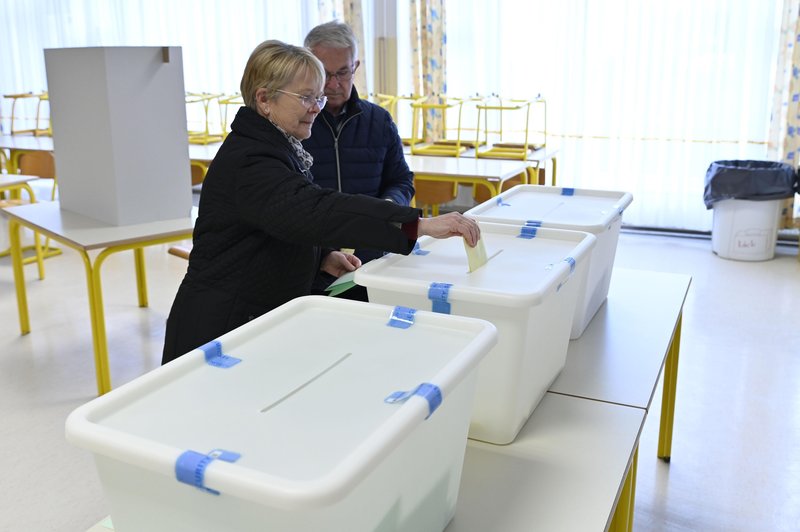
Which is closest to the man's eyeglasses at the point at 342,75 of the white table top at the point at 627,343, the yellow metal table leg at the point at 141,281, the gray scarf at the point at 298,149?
the gray scarf at the point at 298,149

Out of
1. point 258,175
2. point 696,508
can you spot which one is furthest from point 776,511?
point 258,175

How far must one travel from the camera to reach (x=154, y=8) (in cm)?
727

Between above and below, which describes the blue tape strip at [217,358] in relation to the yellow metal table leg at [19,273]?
above

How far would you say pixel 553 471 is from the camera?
1195mm

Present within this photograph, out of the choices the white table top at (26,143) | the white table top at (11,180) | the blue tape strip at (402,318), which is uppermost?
the blue tape strip at (402,318)

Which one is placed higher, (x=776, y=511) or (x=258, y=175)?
(x=258, y=175)

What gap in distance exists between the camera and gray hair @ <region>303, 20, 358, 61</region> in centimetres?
202

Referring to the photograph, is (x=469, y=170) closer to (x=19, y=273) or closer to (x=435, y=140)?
(x=435, y=140)

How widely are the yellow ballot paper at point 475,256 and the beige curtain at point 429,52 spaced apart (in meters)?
4.78

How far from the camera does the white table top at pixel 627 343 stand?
1479mm

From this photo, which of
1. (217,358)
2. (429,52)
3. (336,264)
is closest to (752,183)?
(429,52)

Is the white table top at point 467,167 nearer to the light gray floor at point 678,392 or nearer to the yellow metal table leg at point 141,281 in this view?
the light gray floor at point 678,392

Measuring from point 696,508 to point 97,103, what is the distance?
2469 mm

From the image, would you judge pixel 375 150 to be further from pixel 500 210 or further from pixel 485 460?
pixel 485 460
